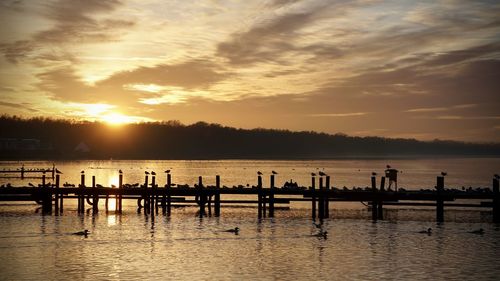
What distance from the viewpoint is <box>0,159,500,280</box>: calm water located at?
2806 centimetres

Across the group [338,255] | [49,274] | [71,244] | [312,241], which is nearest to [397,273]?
[338,255]

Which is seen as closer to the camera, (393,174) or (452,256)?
(452,256)

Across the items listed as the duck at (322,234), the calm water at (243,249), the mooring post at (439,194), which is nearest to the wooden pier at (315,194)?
the mooring post at (439,194)

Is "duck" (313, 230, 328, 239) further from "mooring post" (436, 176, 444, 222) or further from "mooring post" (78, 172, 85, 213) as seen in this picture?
"mooring post" (78, 172, 85, 213)

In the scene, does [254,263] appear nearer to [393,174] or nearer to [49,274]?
[49,274]

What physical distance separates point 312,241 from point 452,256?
853 centimetres

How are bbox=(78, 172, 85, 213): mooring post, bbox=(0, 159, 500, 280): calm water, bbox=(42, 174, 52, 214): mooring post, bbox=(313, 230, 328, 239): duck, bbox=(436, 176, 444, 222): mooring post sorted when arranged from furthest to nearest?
1. bbox=(42, 174, 52, 214): mooring post
2. bbox=(78, 172, 85, 213): mooring post
3. bbox=(436, 176, 444, 222): mooring post
4. bbox=(313, 230, 328, 239): duck
5. bbox=(0, 159, 500, 280): calm water

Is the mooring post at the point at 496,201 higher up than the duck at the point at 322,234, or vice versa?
the mooring post at the point at 496,201

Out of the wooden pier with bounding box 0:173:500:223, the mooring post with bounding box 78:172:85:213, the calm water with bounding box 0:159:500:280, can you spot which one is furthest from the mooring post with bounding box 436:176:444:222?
the mooring post with bounding box 78:172:85:213

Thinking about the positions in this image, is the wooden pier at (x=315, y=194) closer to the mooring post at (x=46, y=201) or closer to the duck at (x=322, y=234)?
the mooring post at (x=46, y=201)

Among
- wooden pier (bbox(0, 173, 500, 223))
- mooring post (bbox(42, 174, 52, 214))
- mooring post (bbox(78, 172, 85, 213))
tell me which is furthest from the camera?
mooring post (bbox(42, 174, 52, 214))

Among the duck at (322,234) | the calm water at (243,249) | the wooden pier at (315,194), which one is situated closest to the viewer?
the calm water at (243,249)

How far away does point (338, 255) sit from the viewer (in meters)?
32.4

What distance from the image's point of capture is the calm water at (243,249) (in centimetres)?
2806
